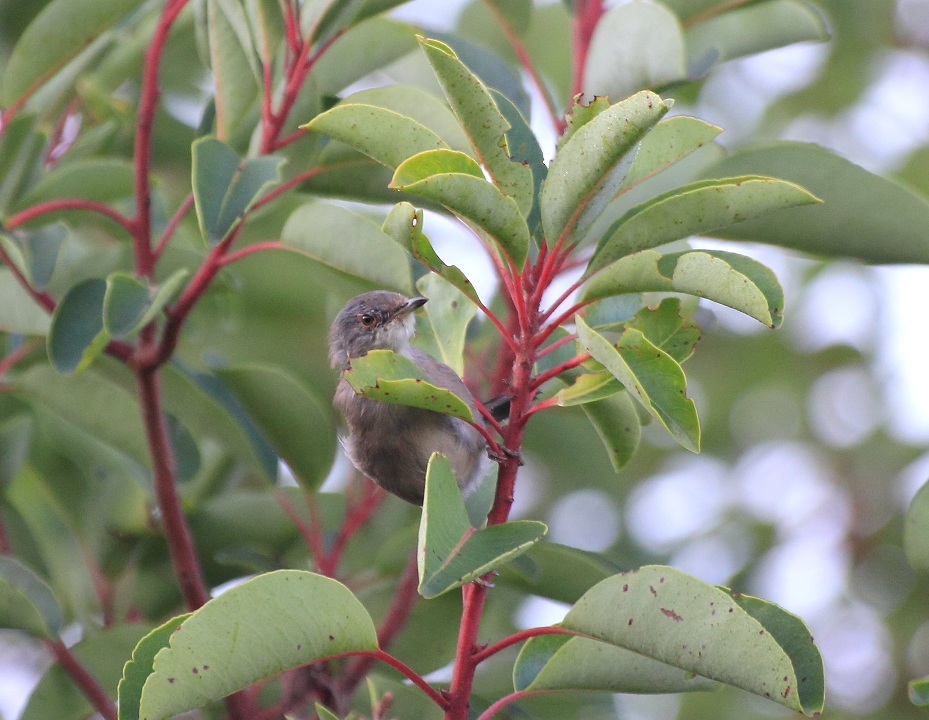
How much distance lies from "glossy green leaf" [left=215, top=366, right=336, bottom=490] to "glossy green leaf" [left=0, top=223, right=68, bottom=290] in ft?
2.04

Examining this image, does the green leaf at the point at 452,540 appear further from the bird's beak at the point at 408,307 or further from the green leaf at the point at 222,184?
the bird's beak at the point at 408,307

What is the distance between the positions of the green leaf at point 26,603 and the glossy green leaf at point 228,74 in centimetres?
137

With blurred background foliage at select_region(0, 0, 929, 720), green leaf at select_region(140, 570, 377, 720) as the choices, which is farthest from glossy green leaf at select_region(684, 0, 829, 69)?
green leaf at select_region(140, 570, 377, 720)

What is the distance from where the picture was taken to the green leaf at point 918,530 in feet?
9.12

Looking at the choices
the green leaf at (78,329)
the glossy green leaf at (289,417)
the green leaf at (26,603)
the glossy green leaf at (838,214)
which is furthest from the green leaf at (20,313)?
the glossy green leaf at (838,214)

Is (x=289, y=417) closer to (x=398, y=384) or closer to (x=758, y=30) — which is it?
(x=398, y=384)

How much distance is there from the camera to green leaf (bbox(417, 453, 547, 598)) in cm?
194

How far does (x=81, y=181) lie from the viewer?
3.42 metres

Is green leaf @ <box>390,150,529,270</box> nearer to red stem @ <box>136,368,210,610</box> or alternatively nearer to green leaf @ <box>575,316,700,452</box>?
green leaf @ <box>575,316,700,452</box>

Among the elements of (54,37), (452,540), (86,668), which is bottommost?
(86,668)

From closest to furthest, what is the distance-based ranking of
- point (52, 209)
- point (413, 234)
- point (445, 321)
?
1. point (413, 234)
2. point (445, 321)
3. point (52, 209)

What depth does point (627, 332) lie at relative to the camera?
6.62 ft

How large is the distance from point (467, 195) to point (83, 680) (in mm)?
2055

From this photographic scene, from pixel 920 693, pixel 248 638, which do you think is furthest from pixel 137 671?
pixel 920 693
